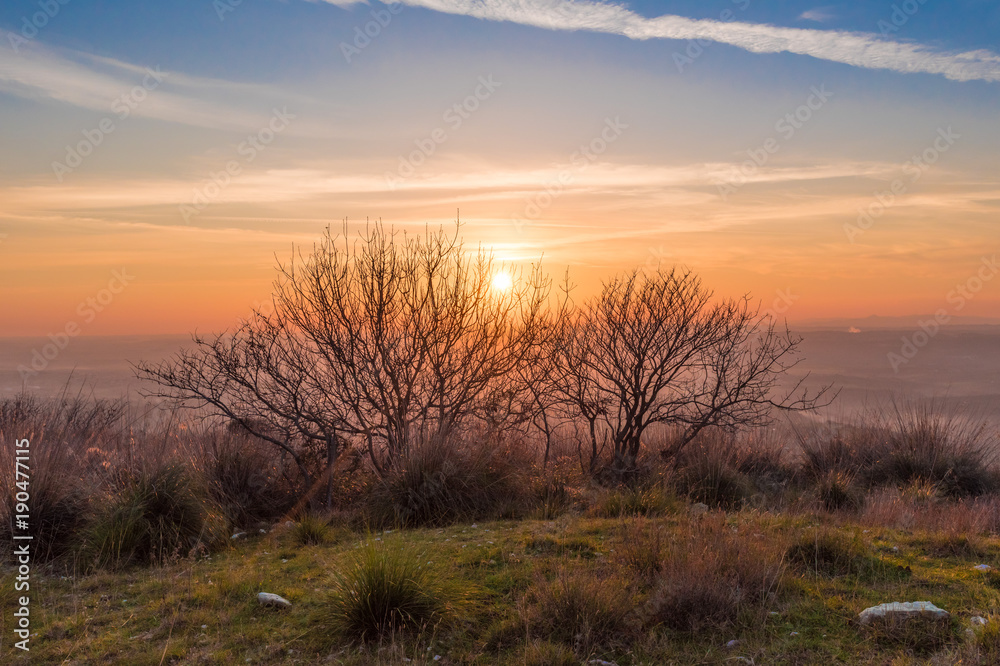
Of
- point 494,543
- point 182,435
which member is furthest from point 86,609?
point 182,435

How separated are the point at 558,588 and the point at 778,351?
27.4 ft

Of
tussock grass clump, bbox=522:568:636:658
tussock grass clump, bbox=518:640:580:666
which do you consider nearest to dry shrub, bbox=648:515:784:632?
tussock grass clump, bbox=522:568:636:658

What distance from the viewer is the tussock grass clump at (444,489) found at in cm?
892

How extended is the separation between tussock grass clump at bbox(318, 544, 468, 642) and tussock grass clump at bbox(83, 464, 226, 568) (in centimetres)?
289

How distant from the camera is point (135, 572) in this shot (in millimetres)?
6941

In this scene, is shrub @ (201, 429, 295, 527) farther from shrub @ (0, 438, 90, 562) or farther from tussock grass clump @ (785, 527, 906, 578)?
tussock grass clump @ (785, 527, 906, 578)

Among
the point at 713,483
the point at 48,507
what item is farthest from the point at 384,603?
the point at 713,483

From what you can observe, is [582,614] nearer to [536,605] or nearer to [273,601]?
[536,605]

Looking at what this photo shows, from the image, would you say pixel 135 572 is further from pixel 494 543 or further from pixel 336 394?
pixel 336 394

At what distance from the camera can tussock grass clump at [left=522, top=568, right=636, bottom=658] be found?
478 centimetres

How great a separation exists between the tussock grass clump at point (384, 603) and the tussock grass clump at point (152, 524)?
9.48 ft

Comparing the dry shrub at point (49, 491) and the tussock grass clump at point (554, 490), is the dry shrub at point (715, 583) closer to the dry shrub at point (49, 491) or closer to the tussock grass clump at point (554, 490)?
the tussock grass clump at point (554, 490)

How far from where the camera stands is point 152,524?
24.9 ft

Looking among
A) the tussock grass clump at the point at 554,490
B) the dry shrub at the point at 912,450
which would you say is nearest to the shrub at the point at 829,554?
the tussock grass clump at the point at 554,490
